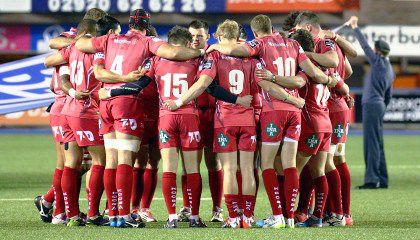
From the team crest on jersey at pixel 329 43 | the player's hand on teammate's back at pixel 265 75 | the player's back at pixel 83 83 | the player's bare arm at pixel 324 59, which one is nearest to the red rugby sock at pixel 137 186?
the player's back at pixel 83 83

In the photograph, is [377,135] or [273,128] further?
[377,135]

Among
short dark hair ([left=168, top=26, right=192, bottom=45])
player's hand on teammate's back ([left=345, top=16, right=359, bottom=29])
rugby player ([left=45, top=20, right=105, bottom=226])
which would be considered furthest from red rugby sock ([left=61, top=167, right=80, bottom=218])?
player's hand on teammate's back ([left=345, top=16, right=359, bottom=29])

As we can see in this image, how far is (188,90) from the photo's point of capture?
1052 cm

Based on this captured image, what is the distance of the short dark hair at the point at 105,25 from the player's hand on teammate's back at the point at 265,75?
153 cm

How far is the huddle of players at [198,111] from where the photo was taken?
34.8 ft

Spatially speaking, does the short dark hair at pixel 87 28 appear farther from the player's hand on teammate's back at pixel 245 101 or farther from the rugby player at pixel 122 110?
the player's hand on teammate's back at pixel 245 101

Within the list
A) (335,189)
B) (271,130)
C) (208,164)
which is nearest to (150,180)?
(208,164)

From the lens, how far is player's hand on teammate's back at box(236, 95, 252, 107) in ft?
34.7

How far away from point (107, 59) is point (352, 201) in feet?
13.8

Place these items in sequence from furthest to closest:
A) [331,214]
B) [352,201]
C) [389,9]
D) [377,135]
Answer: [389,9], [377,135], [352,201], [331,214]

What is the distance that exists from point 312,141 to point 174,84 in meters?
1.41

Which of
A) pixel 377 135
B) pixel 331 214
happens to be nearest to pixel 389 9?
pixel 377 135

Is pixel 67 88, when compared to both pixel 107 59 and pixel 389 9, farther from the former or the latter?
pixel 389 9

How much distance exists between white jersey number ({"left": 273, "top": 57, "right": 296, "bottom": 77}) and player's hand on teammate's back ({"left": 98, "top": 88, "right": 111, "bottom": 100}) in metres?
1.54
